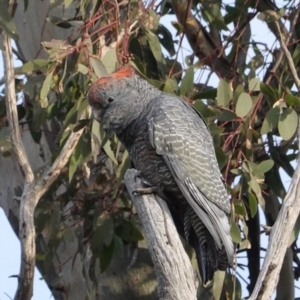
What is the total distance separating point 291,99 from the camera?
133 inches

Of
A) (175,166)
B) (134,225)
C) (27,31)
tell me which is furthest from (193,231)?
(27,31)

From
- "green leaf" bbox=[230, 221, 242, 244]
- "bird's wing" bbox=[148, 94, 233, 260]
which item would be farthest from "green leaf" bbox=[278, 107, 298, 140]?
"green leaf" bbox=[230, 221, 242, 244]

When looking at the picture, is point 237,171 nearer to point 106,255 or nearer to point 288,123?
point 288,123

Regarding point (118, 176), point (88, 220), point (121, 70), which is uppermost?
point (121, 70)

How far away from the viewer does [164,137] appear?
3.19 metres

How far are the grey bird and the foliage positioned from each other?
0.19 meters

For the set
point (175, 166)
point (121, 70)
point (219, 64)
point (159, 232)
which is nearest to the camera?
point (159, 232)

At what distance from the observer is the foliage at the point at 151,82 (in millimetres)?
3490

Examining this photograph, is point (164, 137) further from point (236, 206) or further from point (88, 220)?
point (88, 220)

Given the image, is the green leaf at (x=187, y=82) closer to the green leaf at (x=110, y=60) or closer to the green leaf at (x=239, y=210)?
the green leaf at (x=110, y=60)

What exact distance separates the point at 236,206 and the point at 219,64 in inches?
38.9

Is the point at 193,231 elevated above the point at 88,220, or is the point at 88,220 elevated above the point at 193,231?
the point at 193,231

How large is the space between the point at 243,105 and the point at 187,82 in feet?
0.80

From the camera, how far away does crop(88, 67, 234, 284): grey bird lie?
3121mm
